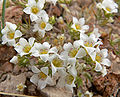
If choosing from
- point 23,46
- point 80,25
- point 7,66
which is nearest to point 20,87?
point 7,66

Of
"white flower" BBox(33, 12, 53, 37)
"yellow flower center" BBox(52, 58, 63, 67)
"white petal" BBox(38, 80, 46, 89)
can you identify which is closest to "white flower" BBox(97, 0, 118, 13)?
"white flower" BBox(33, 12, 53, 37)

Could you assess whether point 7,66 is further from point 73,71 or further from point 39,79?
point 73,71

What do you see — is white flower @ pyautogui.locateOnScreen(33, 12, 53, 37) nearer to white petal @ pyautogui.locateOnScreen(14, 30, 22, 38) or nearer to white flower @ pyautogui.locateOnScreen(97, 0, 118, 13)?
white petal @ pyautogui.locateOnScreen(14, 30, 22, 38)

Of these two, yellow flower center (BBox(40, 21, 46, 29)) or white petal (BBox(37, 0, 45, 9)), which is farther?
yellow flower center (BBox(40, 21, 46, 29))

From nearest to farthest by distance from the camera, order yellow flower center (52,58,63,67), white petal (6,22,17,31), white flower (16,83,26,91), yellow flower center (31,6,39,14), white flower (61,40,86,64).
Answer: white flower (61,40,86,64) → yellow flower center (52,58,63,67) → white flower (16,83,26,91) → white petal (6,22,17,31) → yellow flower center (31,6,39,14)

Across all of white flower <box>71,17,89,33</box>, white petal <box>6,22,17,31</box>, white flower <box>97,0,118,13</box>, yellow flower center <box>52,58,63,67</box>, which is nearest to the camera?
yellow flower center <box>52,58,63,67</box>

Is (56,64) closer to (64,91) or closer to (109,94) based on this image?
(64,91)

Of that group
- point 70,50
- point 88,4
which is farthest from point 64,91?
point 88,4
